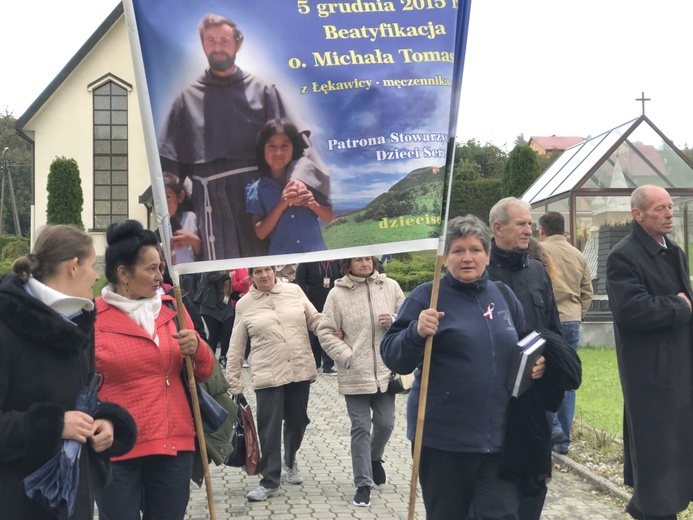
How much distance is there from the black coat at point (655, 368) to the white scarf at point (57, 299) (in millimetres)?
3364

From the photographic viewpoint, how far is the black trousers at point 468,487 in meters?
4.84

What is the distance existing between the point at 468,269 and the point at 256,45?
150 centimetres

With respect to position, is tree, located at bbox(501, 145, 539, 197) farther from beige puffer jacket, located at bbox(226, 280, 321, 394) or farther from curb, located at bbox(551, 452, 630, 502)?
beige puffer jacket, located at bbox(226, 280, 321, 394)

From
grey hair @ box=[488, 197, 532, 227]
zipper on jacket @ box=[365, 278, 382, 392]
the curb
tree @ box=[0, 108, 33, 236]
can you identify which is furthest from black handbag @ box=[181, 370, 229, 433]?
tree @ box=[0, 108, 33, 236]

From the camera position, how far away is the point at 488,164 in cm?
8844

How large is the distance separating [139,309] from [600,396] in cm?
890

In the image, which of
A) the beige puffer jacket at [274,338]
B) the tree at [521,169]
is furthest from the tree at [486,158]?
the beige puffer jacket at [274,338]

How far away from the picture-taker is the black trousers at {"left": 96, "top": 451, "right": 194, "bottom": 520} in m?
4.68

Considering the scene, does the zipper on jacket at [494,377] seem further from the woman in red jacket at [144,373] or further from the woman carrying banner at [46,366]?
the woman carrying banner at [46,366]

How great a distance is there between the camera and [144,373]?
4.71 meters

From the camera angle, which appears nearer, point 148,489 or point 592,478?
point 148,489

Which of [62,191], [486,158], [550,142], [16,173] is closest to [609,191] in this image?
[62,191]

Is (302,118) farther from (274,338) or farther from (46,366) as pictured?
(274,338)

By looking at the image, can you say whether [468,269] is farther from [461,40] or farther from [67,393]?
[67,393]
